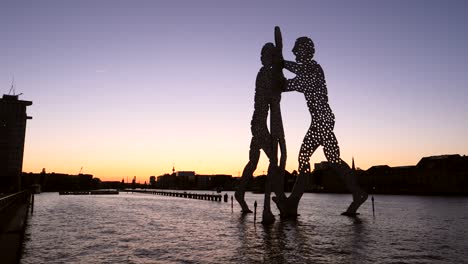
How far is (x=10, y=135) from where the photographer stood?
117 metres

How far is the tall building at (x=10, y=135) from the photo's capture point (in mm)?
110688

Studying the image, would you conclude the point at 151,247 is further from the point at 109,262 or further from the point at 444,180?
the point at 444,180

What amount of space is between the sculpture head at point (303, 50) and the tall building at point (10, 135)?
93508 mm

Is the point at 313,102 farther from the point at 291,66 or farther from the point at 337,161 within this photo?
the point at 337,161

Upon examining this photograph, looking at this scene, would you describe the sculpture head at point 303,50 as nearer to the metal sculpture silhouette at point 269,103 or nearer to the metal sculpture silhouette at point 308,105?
the metal sculpture silhouette at point 308,105

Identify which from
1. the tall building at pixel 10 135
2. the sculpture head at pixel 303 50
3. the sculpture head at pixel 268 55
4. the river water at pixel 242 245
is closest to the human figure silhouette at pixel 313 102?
the sculpture head at pixel 303 50

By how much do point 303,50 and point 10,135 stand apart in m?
108

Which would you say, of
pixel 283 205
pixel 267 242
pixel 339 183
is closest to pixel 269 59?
pixel 283 205

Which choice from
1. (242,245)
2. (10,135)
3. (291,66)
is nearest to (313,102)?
(291,66)

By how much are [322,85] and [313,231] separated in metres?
12.3

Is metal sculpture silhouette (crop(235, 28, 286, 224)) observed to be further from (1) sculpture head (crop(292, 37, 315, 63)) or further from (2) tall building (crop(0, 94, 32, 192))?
(2) tall building (crop(0, 94, 32, 192))

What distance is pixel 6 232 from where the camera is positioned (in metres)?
19.6

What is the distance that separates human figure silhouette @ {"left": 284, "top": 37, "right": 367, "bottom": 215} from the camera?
3406 centimetres

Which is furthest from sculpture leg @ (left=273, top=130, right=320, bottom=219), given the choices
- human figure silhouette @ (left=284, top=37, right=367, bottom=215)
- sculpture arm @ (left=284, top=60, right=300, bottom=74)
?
sculpture arm @ (left=284, top=60, right=300, bottom=74)
